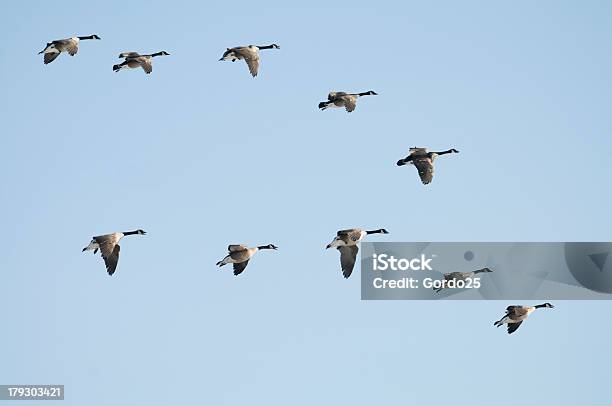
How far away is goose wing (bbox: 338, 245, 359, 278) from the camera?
7638 centimetres

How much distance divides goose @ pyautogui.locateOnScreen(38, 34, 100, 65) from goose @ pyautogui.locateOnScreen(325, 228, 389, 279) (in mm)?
11388

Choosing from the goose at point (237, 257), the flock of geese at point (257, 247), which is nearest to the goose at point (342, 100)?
the flock of geese at point (257, 247)

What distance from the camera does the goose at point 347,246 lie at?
7644 cm

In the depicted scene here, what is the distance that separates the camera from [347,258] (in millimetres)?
76625

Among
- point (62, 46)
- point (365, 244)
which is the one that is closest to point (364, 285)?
point (365, 244)

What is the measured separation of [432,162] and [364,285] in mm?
6519

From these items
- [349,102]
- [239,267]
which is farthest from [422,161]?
[239,267]

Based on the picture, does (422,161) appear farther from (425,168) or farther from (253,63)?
(253,63)

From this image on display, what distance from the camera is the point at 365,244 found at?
279 ft

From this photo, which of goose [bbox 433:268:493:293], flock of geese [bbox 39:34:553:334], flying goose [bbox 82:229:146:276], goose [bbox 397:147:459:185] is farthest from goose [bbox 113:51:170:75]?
goose [bbox 433:268:493:293]

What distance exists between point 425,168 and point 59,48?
42.5 ft

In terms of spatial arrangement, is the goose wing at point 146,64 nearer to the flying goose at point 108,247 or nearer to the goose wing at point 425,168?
the flying goose at point 108,247

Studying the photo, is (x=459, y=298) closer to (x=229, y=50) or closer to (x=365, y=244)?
(x=365, y=244)

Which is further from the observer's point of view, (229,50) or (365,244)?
(365,244)
